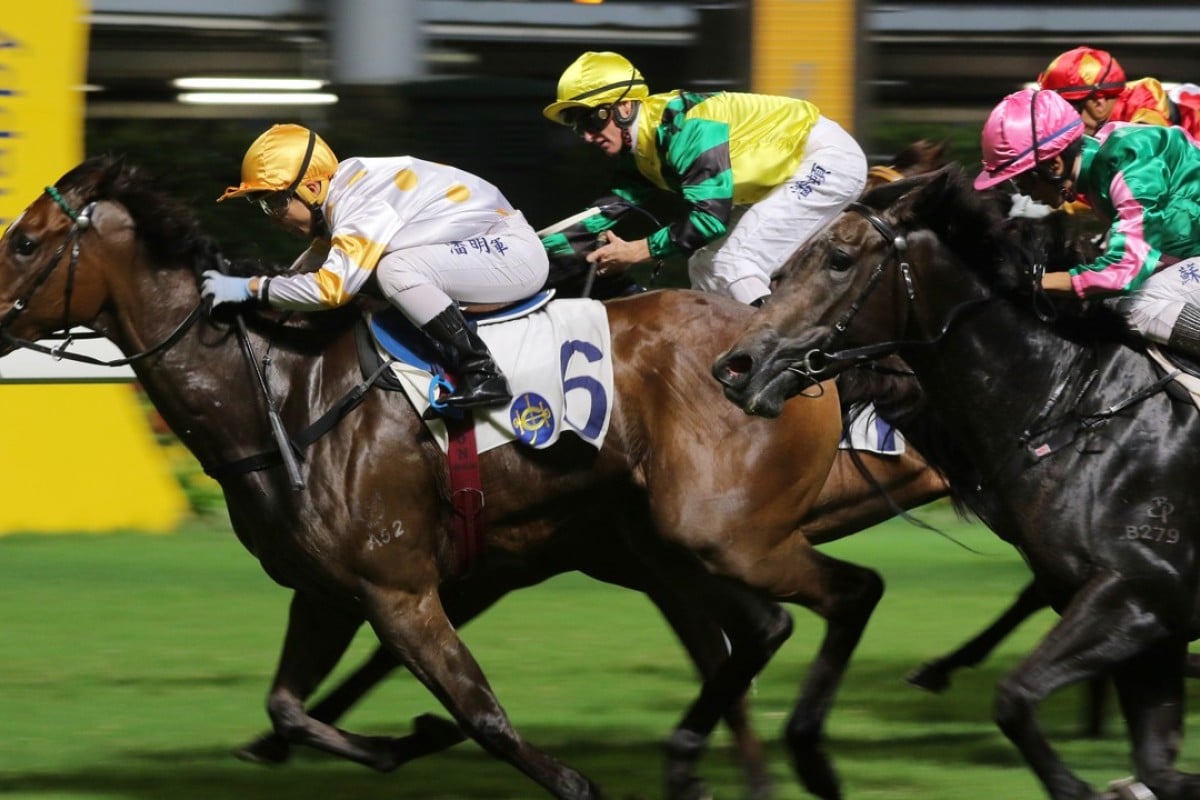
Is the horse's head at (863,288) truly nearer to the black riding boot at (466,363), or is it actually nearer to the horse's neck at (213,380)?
the black riding boot at (466,363)

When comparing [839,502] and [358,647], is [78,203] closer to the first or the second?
[839,502]

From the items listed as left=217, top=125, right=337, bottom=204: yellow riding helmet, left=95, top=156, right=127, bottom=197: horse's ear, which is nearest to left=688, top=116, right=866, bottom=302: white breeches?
left=217, top=125, right=337, bottom=204: yellow riding helmet

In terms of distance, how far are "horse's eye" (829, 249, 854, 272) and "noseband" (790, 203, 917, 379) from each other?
0.06 meters

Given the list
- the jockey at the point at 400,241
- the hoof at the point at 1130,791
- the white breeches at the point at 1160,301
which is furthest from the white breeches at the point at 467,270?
the hoof at the point at 1130,791

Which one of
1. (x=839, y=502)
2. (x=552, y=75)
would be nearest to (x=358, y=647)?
(x=839, y=502)

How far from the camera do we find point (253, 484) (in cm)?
512

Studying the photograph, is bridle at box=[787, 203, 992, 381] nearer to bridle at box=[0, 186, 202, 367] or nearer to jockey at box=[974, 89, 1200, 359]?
jockey at box=[974, 89, 1200, 359]

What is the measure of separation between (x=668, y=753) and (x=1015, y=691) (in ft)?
3.65

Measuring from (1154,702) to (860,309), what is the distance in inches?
47.0

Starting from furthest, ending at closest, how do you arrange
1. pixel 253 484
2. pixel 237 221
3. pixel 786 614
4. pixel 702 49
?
pixel 702 49 < pixel 237 221 < pixel 786 614 < pixel 253 484

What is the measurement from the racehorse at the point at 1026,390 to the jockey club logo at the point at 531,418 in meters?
0.59

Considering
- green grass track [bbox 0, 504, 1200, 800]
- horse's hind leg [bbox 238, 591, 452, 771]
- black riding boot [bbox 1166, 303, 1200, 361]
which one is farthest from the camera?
green grass track [bbox 0, 504, 1200, 800]

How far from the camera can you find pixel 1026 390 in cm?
492

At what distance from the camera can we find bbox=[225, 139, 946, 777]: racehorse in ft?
18.2
